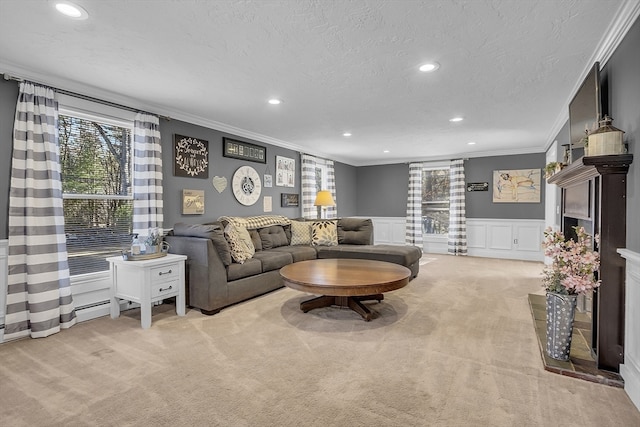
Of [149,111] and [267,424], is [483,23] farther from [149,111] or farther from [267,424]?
[149,111]

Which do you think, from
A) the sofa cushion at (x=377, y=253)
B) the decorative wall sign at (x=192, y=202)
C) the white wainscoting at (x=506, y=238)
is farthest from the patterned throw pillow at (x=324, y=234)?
the white wainscoting at (x=506, y=238)

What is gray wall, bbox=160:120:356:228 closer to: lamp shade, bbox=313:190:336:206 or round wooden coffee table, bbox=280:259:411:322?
lamp shade, bbox=313:190:336:206

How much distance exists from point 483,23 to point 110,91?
345 centimetres

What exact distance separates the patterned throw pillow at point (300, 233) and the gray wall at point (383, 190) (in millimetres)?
3460

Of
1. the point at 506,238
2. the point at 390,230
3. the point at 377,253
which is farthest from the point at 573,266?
the point at 390,230

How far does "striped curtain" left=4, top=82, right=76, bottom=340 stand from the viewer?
2.77 m

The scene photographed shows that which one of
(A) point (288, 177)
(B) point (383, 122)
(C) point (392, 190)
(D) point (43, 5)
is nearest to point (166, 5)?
(D) point (43, 5)

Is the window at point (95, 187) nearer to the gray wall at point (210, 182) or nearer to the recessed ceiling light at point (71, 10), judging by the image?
the gray wall at point (210, 182)

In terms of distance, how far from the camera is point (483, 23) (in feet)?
6.89

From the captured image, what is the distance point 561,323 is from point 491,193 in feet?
17.3

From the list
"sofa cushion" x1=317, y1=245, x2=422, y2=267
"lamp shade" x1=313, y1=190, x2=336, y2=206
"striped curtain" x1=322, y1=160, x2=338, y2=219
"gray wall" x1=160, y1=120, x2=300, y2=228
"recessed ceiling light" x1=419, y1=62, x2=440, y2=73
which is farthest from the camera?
"striped curtain" x1=322, y1=160, x2=338, y2=219

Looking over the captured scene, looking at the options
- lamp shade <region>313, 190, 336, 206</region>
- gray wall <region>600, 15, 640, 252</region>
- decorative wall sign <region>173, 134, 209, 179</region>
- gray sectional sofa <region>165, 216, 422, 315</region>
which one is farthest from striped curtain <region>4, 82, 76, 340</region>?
gray wall <region>600, 15, 640, 252</region>

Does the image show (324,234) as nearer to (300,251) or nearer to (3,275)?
(300,251)

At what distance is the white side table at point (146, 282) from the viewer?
3027 millimetres
